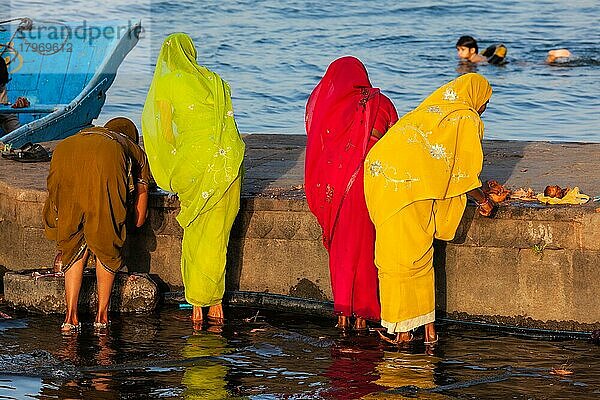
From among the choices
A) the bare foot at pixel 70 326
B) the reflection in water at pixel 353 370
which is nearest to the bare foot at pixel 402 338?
the reflection in water at pixel 353 370

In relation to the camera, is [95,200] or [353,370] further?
[95,200]

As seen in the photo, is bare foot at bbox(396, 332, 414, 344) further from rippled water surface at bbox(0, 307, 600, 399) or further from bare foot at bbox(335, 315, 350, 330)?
bare foot at bbox(335, 315, 350, 330)

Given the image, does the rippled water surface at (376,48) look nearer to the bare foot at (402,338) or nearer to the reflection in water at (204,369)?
the bare foot at (402,338)

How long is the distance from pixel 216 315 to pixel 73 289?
87 cm

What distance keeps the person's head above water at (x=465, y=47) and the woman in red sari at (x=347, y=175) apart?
1215 cm

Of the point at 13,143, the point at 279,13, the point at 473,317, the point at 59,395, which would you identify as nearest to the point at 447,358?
the point at 473,317

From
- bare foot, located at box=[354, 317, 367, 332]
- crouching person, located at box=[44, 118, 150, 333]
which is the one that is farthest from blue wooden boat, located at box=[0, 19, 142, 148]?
bare foot, located at box=[354, 317, 367, 332]

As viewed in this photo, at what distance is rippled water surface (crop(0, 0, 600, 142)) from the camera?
49.0 ft

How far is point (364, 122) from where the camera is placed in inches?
248

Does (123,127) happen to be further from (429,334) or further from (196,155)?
(429,334)

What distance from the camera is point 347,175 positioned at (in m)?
6.31

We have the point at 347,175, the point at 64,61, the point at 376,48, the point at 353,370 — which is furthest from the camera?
the point at 376,48

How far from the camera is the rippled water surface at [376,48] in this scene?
1492 centimetres

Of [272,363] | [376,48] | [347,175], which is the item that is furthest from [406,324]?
[376,48]
